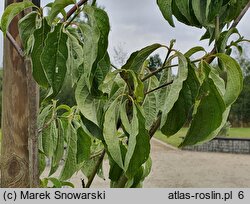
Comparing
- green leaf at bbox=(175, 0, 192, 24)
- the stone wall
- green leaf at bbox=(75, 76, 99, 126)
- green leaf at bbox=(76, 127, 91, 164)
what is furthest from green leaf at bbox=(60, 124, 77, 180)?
the stone wall

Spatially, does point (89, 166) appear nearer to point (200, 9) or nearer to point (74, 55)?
point (74, 55)

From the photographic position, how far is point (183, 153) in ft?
24.4

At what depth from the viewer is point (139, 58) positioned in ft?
1.28

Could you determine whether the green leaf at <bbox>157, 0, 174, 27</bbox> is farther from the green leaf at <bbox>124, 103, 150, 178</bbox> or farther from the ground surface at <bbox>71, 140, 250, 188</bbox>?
the ground surface at <bbox>71, 140, 250, 188</bbox>

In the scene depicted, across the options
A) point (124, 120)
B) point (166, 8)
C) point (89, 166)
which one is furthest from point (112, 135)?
point (89, 166)

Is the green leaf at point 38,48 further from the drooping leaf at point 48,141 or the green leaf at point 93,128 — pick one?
the drooping leaf at point 48,141

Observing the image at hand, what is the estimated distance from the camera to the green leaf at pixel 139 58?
1.25 ft

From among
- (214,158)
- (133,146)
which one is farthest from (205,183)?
(133,146)

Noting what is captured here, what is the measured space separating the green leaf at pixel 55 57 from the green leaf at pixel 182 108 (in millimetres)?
107

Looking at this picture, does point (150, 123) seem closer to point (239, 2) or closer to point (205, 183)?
point (239, 2)

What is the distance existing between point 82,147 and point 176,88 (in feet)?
0.70

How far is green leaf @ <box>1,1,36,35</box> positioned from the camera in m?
0.35

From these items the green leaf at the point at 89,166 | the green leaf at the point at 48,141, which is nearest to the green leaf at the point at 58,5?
the green leaf at the point at 48,141

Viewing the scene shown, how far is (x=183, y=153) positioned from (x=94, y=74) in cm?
729
